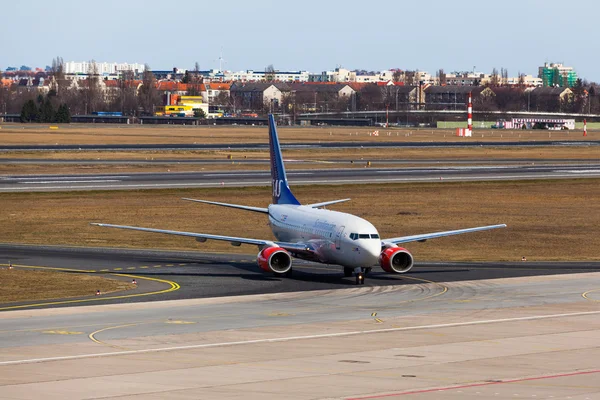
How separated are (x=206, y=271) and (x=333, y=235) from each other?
9099 mm

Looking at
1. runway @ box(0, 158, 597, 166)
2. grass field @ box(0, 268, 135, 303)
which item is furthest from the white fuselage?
runway @ box(0, 158, 597, 166)

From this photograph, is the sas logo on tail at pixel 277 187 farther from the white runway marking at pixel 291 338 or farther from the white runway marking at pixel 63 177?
the white runway marking at pixel 63 177

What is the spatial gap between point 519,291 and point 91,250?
29.4 metres

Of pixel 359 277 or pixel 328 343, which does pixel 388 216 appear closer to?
pixel 359 277

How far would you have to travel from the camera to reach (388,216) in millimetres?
87250

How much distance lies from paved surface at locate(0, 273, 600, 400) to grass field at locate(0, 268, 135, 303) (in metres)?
4.48

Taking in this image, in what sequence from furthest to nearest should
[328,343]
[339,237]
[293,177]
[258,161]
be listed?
1. [258,161]
2. [293,177]
3. [339,237]
4. [328,343]

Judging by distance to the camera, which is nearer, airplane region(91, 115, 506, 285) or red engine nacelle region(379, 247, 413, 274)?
airplane region(91, 115, 506, 285)

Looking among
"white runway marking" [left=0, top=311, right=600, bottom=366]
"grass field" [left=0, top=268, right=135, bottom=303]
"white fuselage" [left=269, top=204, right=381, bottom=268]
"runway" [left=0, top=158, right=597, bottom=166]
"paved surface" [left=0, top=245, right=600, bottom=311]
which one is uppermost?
"white fuselage" [left=269, top=204, right=381, bottom=268]

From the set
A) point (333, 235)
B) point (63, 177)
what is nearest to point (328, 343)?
point (333, 235)

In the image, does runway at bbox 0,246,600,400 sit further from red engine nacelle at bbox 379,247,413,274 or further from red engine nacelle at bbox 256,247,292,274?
red engine nacelle at bbox 256,247,292,274

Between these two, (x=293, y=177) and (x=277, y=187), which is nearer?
(x=277, y=187)

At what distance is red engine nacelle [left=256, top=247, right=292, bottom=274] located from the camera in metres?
56.7

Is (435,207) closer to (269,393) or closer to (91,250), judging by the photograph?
(91,250)
